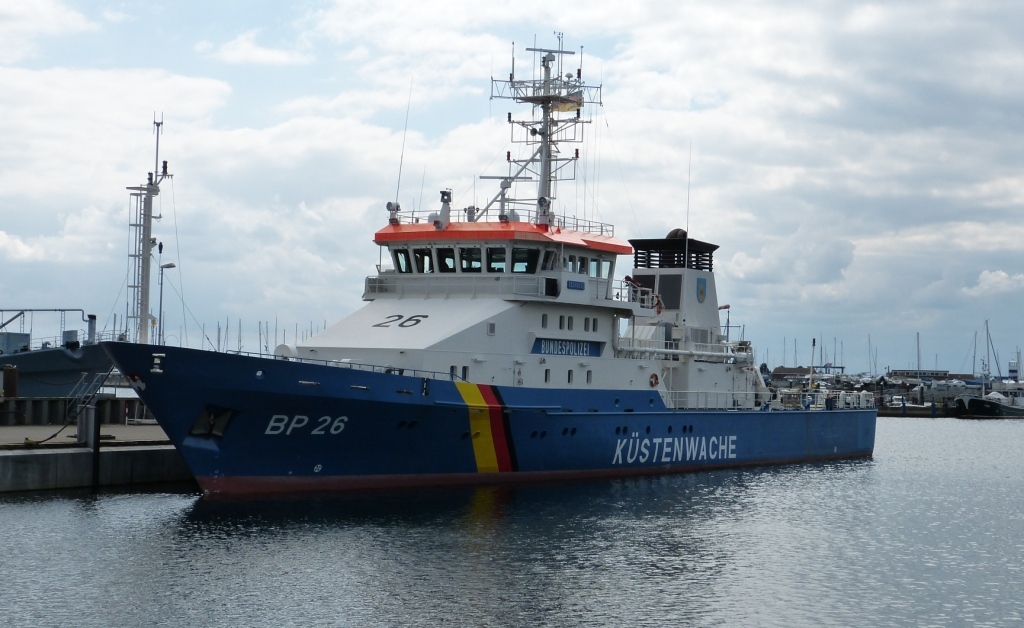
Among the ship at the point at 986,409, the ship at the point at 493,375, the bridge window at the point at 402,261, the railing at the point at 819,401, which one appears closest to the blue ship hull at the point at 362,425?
the ship at the point at 493,375

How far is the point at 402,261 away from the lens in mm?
25750

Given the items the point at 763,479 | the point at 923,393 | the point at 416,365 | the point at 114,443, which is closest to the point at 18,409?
the point at 114,443

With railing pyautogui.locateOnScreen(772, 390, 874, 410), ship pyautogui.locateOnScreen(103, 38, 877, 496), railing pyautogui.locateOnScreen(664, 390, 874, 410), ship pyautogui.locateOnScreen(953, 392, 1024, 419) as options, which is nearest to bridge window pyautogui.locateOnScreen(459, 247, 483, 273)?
ship pyautogui.locateOnScreen(103, 38, 877, 496)

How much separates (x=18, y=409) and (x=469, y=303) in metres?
12.1

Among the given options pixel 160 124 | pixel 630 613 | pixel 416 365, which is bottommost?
pixel 630 613

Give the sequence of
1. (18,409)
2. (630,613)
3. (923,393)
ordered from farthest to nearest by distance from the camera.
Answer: (923,393) < (18,409) < (630,613)

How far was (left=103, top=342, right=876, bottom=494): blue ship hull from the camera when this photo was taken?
20.1 metres

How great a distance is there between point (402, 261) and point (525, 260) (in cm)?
287

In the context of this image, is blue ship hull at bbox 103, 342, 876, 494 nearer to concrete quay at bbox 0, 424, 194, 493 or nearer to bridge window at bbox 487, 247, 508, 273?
bridge window at bbox 487, 247, 508, 273

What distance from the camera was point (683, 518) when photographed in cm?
2194

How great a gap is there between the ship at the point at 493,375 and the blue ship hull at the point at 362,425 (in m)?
0.03

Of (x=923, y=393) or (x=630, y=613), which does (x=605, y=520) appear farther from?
(x=923, y=393)

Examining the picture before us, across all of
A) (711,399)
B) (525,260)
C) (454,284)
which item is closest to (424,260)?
(454,284)

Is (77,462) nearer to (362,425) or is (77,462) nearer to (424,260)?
(362,425)
